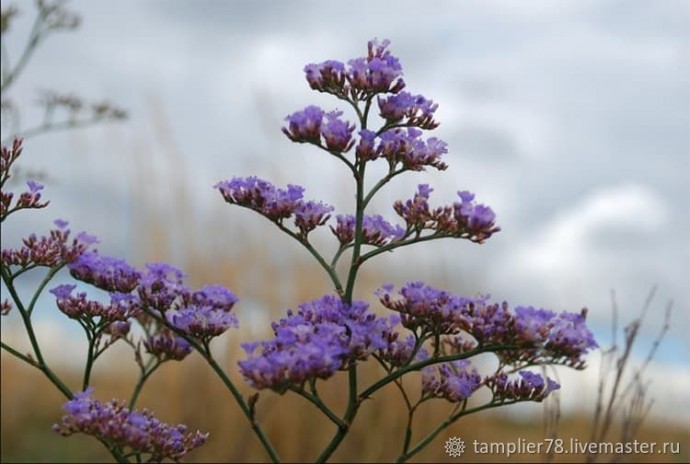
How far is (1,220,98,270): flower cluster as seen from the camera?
2.74 meters

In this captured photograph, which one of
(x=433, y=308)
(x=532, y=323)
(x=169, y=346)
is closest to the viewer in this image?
(x=532, y=323)

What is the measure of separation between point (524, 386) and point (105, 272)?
122cm

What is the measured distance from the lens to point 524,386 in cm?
258

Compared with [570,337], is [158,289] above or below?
above

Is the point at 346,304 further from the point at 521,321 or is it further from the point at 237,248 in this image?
the point at 237,248

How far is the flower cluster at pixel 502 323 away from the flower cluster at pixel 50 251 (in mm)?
945

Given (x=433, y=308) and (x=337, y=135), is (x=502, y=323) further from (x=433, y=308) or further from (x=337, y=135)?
(x=337, y=135)

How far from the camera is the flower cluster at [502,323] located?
231 centimetres

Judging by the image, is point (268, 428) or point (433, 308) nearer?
point (433, 308)

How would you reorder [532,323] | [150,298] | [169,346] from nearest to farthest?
1. [532,323]
2. [150,298]
3. [169,346]

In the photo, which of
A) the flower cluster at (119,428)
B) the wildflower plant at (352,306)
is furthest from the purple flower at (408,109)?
the flower cluster at (119,428)

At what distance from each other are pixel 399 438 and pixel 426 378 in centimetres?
409

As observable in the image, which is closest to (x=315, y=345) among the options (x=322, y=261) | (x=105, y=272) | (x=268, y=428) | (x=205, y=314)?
(x=322, y=261)

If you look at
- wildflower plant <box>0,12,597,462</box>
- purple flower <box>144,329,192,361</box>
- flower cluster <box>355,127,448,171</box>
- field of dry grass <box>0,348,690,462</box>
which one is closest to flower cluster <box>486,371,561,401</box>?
wildflower plant <box>0,12,597,462</box>
